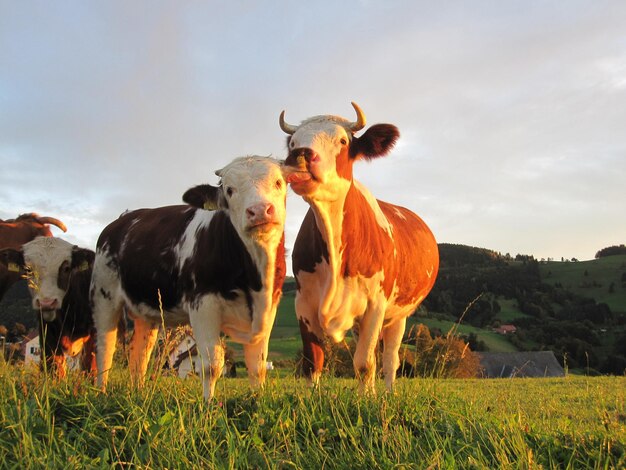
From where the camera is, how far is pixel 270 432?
141 inches

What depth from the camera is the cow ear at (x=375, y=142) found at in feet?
20.9

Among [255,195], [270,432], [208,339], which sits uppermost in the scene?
[255,195]

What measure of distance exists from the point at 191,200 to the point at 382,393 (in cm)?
293

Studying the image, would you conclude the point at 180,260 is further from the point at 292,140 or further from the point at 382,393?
the point at 382,393

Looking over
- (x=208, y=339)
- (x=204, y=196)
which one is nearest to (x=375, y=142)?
(x=204, y=196)

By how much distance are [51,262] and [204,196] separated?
3.02 metres

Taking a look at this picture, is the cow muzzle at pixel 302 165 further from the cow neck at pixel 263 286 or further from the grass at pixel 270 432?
the grass at pixel 270 432

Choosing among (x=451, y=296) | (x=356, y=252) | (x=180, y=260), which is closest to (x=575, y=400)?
(x=356, y=252)

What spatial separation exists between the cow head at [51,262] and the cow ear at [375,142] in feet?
13.8

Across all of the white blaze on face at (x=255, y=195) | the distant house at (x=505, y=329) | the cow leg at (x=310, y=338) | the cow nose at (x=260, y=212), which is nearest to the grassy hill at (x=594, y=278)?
the distant house at (x=505, y=329)

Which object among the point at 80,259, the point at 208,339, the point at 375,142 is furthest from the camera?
the point at 80,259

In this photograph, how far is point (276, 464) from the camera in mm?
3025

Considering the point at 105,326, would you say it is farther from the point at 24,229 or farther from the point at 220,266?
the point at 24,229

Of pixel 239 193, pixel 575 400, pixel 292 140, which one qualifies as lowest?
pixel 575 400
